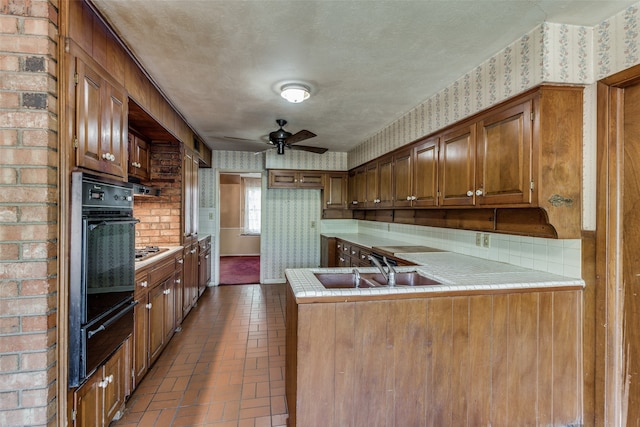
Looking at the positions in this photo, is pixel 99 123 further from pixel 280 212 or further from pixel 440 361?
pixel 280 212

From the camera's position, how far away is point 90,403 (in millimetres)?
1556

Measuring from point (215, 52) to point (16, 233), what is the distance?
4.74 ft

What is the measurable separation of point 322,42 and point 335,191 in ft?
11.4

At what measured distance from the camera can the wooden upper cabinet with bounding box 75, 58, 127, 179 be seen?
148cm

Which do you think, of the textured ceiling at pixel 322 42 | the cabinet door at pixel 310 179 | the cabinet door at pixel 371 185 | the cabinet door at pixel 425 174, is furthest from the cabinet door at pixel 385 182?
the cabinet door at pixel 310 179

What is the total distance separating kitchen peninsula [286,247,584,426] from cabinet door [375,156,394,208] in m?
1.92

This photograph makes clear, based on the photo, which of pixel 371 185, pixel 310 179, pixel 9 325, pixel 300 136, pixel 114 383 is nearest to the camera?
pixel 9 325

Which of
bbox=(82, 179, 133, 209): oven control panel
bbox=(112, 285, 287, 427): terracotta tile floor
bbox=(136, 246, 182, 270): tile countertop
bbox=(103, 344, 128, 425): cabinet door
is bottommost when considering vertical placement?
bbox=(112, 285, 287, 427): terracotta tile floor

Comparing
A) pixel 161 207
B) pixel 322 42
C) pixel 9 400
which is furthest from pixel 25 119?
pixel 161 207

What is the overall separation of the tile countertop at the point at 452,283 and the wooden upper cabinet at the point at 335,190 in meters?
3.05

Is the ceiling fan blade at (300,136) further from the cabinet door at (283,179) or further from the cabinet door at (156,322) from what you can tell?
the cabinet door at (156,322)

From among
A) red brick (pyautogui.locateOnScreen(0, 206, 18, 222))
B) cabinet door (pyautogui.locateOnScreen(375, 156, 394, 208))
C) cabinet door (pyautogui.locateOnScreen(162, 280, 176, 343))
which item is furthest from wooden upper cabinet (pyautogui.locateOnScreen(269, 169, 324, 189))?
red brick (pyautogui.locateOnScreen(0, 206, 18, 222))

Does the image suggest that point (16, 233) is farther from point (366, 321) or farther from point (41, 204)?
point (366, 321)

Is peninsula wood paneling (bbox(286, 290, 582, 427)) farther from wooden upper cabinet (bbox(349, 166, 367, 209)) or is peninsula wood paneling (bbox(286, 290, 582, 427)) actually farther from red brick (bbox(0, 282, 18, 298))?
wooden upper cabinet (bbox(349, 166, 367, 209))
